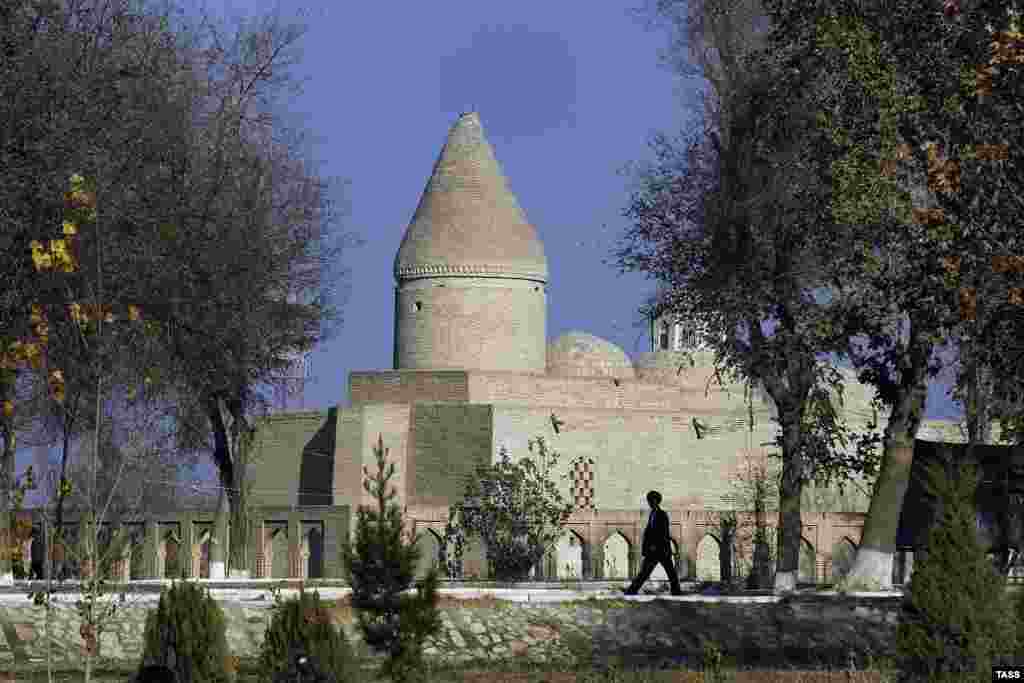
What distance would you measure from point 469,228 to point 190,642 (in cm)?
3135

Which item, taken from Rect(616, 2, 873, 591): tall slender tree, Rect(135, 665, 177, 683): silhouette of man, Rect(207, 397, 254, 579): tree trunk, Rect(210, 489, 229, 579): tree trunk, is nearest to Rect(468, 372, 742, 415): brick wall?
Rect(210, 489, 229, 579): tree trunk

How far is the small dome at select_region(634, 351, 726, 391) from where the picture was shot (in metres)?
42.9

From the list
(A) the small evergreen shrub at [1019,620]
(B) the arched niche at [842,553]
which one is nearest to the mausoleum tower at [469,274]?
(B) the arched niche at [842,553]

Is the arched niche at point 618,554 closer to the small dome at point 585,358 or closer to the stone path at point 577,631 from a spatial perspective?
the small dome at point 585,358

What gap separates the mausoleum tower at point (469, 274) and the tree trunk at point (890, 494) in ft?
73.1

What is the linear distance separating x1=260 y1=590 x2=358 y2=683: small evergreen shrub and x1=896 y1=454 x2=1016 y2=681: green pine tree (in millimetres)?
2388

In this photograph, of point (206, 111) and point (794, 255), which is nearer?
point (794, 255)

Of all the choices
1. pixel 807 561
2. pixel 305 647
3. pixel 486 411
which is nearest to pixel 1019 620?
pixel 305 647

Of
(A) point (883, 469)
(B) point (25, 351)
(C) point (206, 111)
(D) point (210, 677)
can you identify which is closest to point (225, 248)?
(C) point (206, 111)

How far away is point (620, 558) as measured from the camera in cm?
3675

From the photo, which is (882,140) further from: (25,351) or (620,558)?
(620,558)

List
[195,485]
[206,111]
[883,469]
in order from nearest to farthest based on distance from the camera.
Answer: [883,469]
[206,111]
[195,485]

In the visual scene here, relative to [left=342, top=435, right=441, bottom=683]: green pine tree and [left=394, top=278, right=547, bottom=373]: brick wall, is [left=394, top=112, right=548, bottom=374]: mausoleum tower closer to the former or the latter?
[left=394, top=278, right=547, bottom=373]: brick wall

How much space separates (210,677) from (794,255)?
36.1 ft
